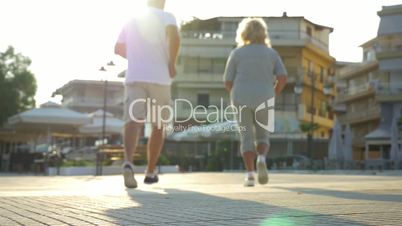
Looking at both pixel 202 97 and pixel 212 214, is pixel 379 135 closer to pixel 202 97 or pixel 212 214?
pixel 202 97

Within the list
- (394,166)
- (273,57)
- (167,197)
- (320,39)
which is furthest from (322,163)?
(320,39)

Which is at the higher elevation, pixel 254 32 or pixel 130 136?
pixel 254 32

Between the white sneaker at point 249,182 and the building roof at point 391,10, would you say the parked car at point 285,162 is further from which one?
→ the white sneaker at point 249,182

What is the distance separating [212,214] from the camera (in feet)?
12.5

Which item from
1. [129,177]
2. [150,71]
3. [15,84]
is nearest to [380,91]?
[15,84]

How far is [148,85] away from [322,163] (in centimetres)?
2544

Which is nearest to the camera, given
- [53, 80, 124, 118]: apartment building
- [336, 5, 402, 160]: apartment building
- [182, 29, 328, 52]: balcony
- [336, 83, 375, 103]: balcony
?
[336, 5, 402, 160]: apartment building

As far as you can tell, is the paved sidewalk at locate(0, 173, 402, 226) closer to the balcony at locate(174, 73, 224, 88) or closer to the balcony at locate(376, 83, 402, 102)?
A: the balcony at locate(376, 83, 402, 102)

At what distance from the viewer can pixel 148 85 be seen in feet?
22.7

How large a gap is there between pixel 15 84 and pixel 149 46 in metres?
46.6

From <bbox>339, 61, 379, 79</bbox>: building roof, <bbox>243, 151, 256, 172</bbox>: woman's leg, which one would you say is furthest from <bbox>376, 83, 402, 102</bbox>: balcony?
<bbox>243, 151, 256, 172</bbox>: woman's leg

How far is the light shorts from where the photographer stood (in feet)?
22.4

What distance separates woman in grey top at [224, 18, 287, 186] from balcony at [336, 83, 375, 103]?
50.4 meters

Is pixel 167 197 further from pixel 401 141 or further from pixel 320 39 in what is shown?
pixel 320 39
